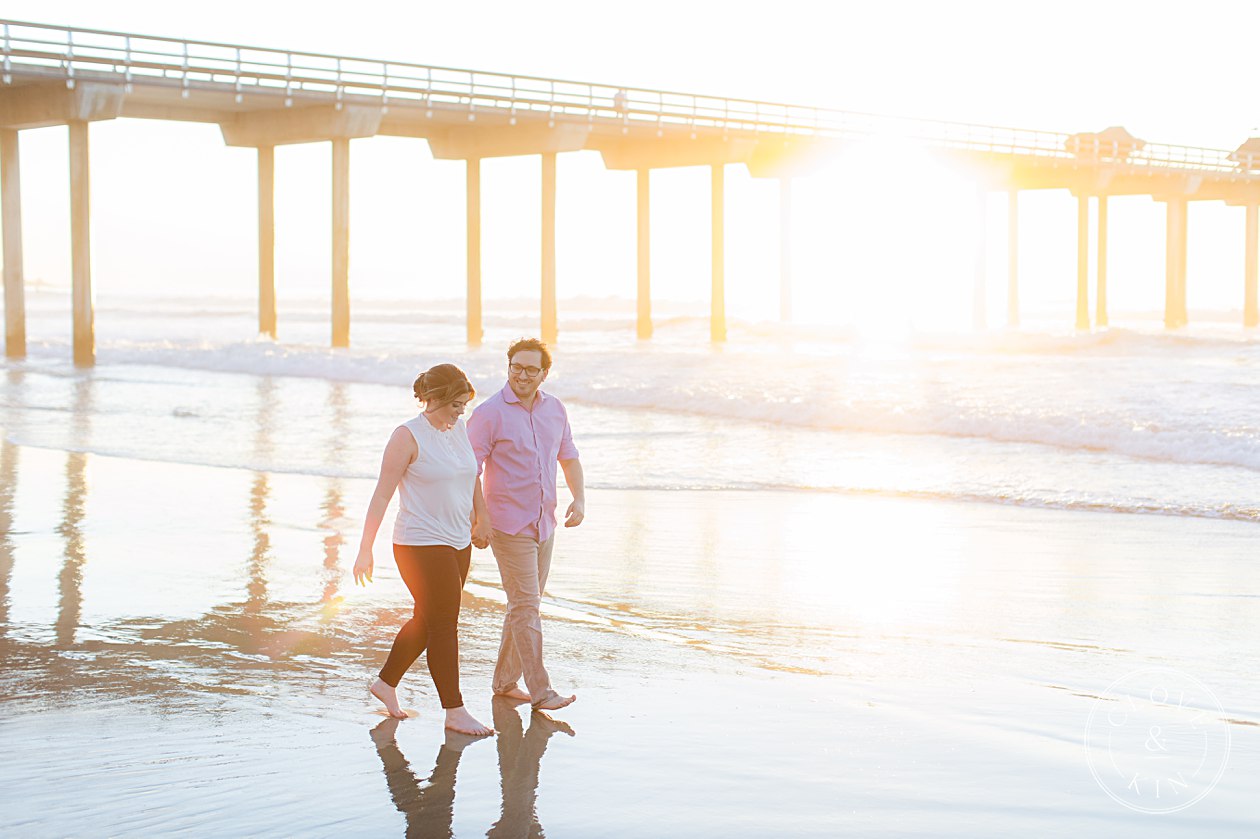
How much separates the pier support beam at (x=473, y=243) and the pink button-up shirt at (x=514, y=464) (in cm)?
2680

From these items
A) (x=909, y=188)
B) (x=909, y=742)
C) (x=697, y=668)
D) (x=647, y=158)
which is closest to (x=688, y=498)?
(x=697, y=668)

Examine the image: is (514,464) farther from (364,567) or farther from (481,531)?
(364,567)

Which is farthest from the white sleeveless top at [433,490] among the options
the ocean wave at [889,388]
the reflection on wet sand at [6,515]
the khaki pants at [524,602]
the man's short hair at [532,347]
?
the ocean wave at [889,388]

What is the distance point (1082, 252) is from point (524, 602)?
43.6 m

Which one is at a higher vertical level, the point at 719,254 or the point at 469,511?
the point at 719,254

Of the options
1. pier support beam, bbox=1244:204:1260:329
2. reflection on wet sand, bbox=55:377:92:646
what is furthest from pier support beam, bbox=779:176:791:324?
reflection on wet sand, bbox=55:377:92:646

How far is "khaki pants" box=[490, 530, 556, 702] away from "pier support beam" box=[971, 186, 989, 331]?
131 ft

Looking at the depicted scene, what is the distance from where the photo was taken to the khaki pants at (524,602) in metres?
5.05

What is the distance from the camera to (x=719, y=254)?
118ft

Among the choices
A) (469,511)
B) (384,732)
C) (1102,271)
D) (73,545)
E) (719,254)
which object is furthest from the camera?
(1102,271)

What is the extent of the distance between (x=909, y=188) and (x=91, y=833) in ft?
130

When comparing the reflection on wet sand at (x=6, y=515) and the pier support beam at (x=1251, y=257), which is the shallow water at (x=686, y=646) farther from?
the pier support beam at (x=1251, y=257)

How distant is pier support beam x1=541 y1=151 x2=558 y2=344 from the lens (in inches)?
1236

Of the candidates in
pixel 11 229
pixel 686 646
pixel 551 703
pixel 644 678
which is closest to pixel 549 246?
pixel 11 229
